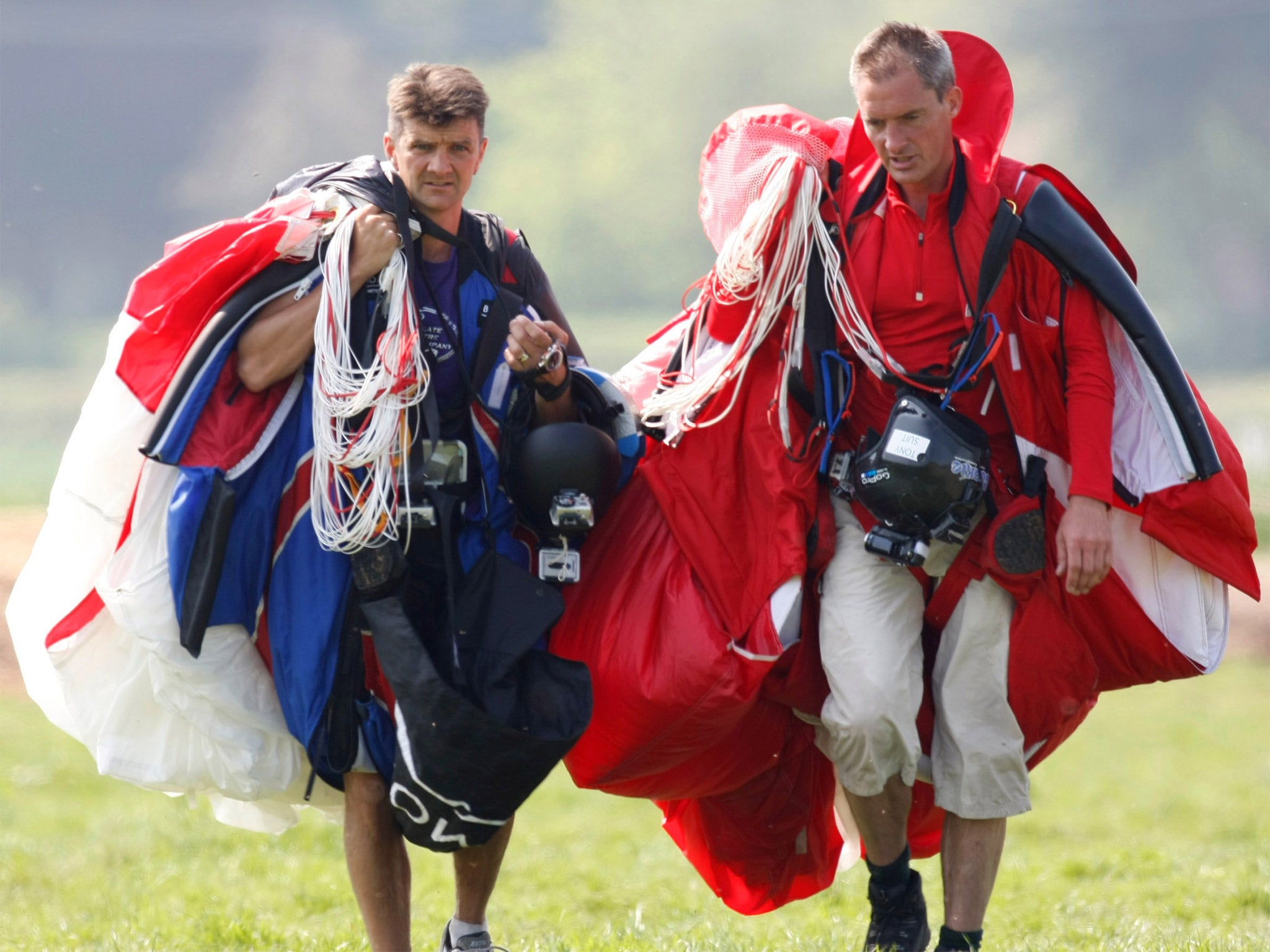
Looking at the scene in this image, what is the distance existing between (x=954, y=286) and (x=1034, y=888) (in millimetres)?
2263

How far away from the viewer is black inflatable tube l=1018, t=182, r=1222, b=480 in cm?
297

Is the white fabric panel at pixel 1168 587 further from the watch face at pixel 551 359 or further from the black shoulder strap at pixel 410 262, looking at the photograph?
the black shoulder strap at pixel 410 262

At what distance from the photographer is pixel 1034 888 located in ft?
14.6

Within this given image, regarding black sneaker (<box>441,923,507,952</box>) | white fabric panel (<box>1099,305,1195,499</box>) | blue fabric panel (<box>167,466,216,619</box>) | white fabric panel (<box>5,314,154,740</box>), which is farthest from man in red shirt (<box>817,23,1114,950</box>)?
white fabric panel (<box>5,314,154,740</box>)

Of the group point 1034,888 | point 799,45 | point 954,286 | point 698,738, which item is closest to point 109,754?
point 698,738

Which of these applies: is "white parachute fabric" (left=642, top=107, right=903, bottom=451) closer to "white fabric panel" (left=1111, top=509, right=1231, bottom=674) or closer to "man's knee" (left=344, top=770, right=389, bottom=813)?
"white fabric panel" (left=1111, top=509, right=1231, bottom=674)

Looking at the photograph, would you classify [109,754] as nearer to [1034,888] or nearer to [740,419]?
[740,419]

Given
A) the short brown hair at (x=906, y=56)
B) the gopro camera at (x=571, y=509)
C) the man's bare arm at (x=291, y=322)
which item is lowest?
the gopro camera at (x=571, y=509)

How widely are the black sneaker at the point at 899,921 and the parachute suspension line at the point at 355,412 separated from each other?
1.41 metres

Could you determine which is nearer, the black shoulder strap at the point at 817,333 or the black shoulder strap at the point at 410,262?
the black shoulder strap at the point at 410,262

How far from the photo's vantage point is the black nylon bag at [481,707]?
9.16 ft

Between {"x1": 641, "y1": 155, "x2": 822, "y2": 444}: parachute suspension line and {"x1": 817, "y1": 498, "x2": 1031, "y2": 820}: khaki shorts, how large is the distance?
45cm

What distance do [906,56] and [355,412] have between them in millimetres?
1328

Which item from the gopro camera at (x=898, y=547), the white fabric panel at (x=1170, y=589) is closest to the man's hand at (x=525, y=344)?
the gopro camera at (x=898, y=547)
